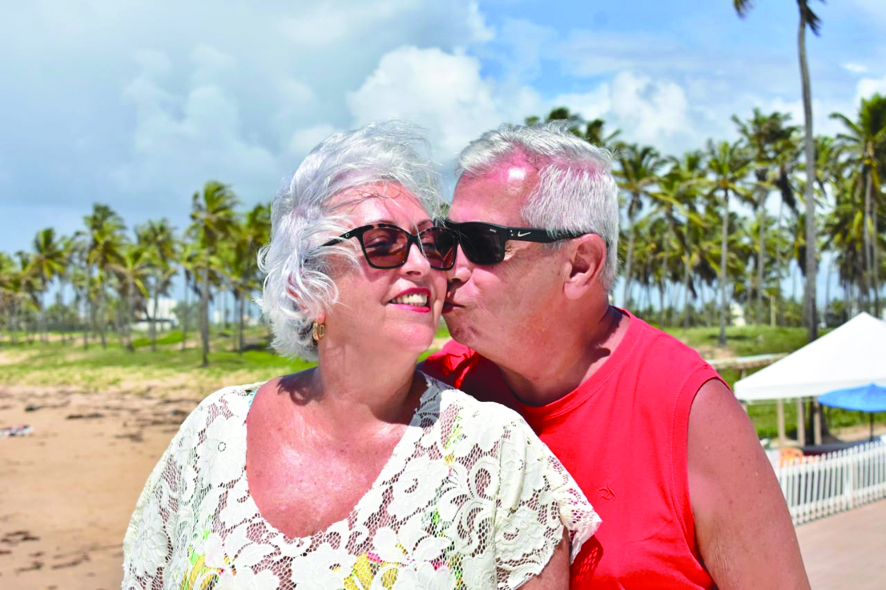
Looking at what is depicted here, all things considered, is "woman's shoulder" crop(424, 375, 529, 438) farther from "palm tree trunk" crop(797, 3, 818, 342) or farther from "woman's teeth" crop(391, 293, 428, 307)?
"palm tree trunk" crop(797, 3, 818, 342)

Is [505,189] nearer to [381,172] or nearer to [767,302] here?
[381,172]

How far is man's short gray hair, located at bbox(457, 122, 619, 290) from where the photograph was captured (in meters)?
2.03

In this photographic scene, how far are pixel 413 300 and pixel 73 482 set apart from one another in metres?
17.2

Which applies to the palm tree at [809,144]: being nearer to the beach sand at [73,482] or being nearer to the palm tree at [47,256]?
the beach sand at [73,482]

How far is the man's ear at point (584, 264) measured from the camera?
2049 millimetres

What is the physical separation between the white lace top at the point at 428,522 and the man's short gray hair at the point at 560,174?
547mm

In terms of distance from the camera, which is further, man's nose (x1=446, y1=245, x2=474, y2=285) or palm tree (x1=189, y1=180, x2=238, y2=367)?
palm tree (x1=189, y1=180, x2=238, y2=367)

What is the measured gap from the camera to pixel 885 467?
41.9 ft

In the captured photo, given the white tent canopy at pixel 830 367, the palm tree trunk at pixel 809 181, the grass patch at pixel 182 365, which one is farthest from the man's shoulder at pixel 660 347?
the grass patch at pixel 182 365

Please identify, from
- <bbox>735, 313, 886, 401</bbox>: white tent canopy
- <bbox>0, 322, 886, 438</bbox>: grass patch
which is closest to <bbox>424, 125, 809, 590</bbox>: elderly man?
<bbox>735, 313, 886, 401</bbox>: white tent canopy

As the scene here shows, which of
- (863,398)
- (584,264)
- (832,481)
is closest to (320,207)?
(584,264)

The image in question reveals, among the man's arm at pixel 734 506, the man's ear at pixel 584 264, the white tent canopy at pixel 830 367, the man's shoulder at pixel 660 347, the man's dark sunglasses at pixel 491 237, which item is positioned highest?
the man's dark sunglasses at pixel 491 237

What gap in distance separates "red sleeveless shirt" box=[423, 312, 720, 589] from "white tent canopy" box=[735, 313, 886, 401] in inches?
474

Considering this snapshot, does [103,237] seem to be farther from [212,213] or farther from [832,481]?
[832,481]
